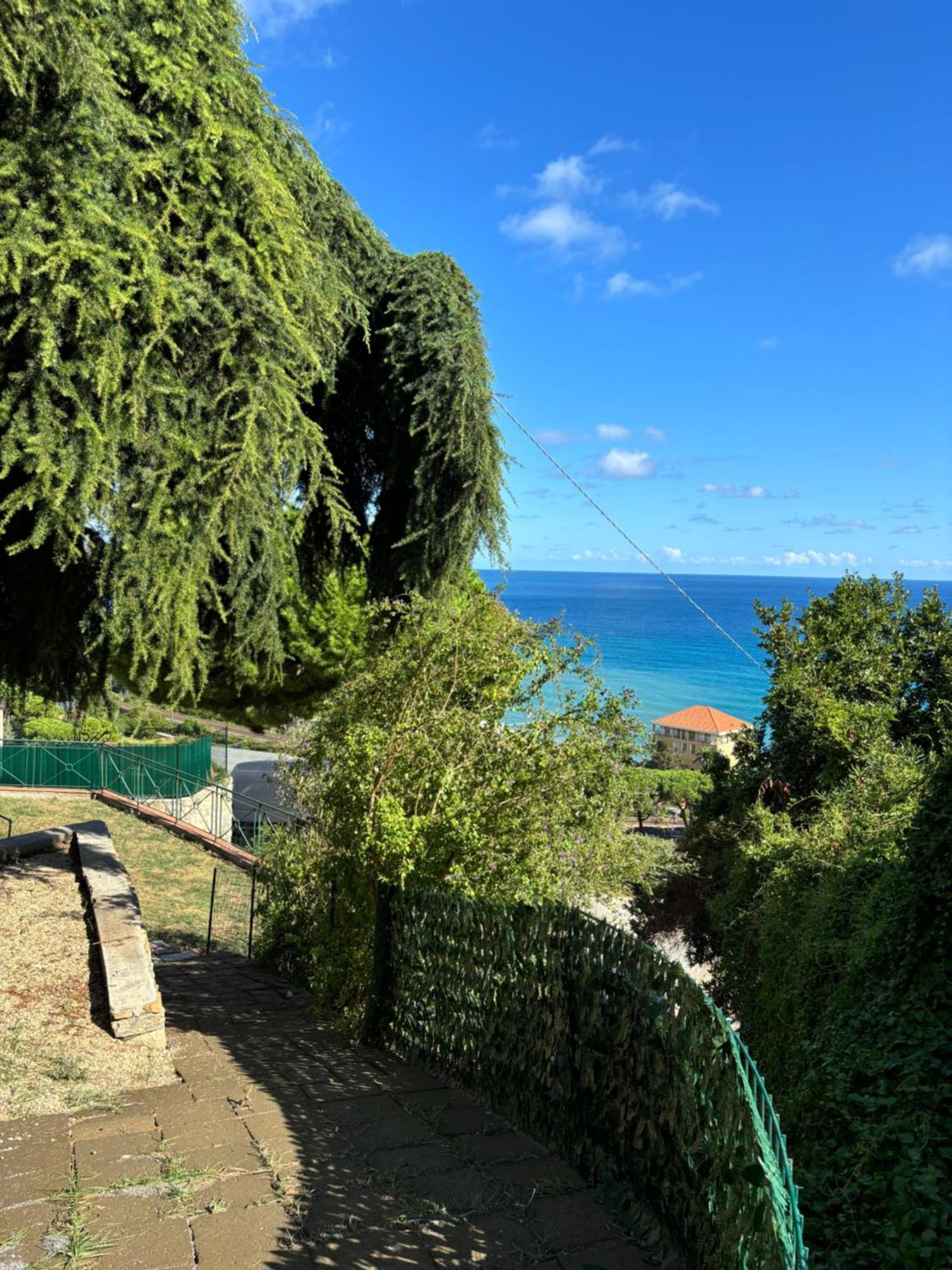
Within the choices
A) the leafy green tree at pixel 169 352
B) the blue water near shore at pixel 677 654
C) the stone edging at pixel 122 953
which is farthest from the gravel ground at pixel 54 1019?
the blue water near shore at pixel 677 654

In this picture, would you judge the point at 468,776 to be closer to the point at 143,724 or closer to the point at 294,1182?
the point at 294,1182

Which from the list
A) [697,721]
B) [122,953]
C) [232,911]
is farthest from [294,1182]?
[697,721]

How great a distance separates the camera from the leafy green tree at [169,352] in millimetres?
6055

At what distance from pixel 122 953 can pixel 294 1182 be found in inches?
122

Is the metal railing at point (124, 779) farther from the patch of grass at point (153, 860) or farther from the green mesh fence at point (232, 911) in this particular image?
the green mesh fence at point (232, 911)

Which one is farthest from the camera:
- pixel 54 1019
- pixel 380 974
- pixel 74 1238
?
pixel 380 974

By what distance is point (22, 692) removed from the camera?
9.00m

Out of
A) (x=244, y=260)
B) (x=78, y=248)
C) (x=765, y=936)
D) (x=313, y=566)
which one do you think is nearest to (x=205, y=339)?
(x=244, y=260)

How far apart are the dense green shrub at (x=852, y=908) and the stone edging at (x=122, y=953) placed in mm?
3783

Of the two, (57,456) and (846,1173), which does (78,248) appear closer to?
(57,456)

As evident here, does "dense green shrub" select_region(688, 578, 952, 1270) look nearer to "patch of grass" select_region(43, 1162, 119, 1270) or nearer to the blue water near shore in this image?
"patch of grass" select_region(43, 1162, 119, 1270)

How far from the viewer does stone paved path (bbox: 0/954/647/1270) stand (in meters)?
3.31

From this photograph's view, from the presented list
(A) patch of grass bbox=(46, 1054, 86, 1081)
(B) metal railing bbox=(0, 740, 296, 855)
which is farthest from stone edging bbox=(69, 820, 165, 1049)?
(B) metal railing bbox=(0, 740, 296, 855)

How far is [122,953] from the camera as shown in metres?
6.42
